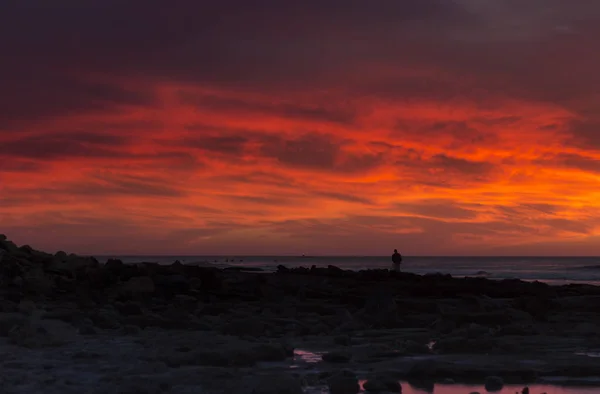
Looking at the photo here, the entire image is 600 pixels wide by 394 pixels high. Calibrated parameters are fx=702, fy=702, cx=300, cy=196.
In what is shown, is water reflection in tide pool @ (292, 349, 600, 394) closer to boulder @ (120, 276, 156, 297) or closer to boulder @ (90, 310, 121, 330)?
boulder @ (90, 310, 121, 330)

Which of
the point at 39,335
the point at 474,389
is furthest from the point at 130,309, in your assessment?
the point at 474,389

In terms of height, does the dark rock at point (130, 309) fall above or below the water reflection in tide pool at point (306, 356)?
above

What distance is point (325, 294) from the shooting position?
51.8 feet

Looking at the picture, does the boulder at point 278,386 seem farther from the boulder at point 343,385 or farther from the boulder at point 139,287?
the boulder at point 139,287

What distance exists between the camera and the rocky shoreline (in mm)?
6516

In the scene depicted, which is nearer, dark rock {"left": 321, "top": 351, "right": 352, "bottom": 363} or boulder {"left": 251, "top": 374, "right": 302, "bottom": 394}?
boulder {"left": 251, "top": 374, "right": 302, "bottom": 394}

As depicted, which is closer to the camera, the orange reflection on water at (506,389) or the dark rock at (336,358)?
the orange reflection on water at (506,389)

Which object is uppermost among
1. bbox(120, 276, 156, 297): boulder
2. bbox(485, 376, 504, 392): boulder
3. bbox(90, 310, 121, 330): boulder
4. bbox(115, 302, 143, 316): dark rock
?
bbox(120, 276, 156, 297): boulder

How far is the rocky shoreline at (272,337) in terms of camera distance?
21.4 ft

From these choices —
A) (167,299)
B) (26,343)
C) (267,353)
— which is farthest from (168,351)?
(167,299)

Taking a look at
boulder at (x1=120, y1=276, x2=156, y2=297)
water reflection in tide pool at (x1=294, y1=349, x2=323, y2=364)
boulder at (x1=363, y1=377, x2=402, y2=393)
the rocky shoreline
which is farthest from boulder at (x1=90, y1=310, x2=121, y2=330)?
boulder at (x1=363, y1=377, x2=402, y2=393)

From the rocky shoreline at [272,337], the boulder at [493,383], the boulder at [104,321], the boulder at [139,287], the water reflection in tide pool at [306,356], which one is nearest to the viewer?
the boulder at [493,383]

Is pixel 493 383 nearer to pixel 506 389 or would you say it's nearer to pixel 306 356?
pixel 506 389

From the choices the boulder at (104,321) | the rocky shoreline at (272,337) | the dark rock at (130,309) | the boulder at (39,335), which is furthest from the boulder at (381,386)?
the dark rock at (130,309)
